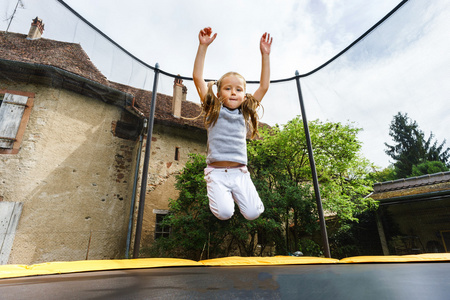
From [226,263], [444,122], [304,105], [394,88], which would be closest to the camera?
[226,263]

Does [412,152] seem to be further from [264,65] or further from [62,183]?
[62,183]

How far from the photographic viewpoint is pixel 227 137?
167cm

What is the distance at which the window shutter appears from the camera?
439cm

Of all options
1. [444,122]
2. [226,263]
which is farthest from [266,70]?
[444,122]

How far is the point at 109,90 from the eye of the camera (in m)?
3.46

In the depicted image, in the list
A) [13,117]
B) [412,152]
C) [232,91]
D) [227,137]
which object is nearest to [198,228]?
[227,137]

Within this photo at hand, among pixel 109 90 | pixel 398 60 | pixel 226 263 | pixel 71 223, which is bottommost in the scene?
pixel 226 263

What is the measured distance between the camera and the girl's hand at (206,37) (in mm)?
1686

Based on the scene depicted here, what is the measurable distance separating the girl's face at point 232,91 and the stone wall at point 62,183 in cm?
277

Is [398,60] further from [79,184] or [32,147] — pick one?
[32,147]

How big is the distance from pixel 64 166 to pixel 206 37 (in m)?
4.19

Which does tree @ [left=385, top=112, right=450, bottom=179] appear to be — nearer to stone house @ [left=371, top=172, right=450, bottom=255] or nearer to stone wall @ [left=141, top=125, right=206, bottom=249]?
stone house @ [left=371, top=172, right=450, bottom=255]

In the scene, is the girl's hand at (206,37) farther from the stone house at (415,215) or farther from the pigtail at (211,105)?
the stone house at (415,215)

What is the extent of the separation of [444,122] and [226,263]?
2.59m
